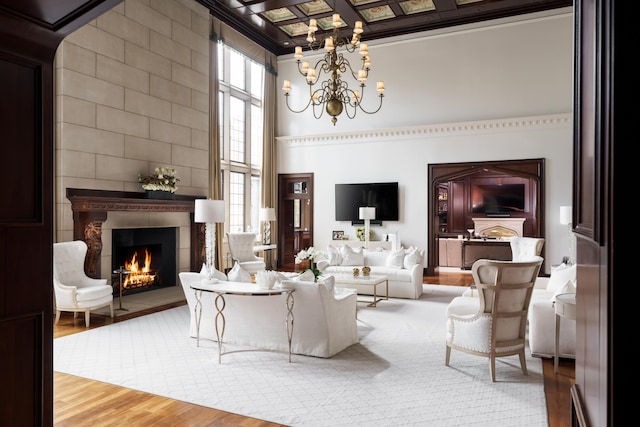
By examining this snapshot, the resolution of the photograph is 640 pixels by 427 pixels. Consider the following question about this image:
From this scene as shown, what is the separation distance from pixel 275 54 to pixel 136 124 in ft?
18.3

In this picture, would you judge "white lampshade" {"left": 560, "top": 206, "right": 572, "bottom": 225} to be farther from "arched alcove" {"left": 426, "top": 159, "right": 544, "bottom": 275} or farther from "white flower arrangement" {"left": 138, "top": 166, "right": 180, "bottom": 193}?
"white flower arrangement" {"left": 138, "top": 166, "right": 180, "bottom": 193}

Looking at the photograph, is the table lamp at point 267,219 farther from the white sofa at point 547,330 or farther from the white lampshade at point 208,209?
the white sofa at point 547,330

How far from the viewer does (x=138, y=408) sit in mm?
3338

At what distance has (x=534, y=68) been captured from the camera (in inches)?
383

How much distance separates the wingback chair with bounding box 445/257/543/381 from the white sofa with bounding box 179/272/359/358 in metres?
1.17

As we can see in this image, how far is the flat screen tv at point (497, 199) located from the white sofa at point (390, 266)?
663cm

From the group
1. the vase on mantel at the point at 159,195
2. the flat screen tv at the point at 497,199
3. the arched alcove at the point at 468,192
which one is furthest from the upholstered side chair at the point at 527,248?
the flat screen tv at the point at 497,199

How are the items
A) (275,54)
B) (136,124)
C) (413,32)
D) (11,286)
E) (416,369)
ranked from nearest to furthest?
1. (11,286)
2. (416,369)
3. (136,124)
4. (413,32)
5. (275,54)

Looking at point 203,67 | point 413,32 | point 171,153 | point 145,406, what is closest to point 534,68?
point 413,32

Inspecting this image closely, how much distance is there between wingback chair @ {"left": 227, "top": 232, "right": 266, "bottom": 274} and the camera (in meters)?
9.07

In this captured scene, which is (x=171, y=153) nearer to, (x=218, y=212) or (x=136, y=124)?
(x=136, y=124)

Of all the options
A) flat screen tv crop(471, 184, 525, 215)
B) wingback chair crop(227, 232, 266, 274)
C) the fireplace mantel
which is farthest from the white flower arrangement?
→ flat screen tv crop(471, 184, 525, 215)

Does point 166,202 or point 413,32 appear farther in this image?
point 413,32

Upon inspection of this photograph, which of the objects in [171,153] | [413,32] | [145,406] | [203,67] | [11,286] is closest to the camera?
[11,286]
